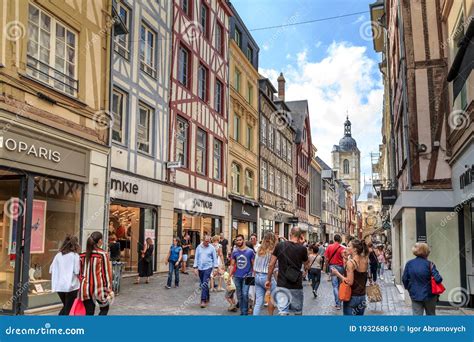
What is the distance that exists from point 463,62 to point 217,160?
15419 mm

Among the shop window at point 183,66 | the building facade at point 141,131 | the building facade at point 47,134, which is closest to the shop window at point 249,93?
the shop window at point 183,66

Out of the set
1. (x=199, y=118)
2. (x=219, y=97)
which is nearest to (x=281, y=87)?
(x=219, y=97)

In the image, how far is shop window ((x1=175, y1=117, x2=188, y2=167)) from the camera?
66.9 feet

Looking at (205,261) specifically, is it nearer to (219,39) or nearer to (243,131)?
(219,39)

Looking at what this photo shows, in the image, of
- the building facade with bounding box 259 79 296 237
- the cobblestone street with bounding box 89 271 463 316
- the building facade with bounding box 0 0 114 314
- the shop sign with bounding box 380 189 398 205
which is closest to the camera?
the building facade with bounding box 0 0 114 314

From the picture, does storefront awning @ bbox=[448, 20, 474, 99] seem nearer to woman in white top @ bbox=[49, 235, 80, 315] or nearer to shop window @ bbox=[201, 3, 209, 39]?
woman in white top @ bbox=[49, 235, 80, 315]

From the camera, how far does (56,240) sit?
1152 cm

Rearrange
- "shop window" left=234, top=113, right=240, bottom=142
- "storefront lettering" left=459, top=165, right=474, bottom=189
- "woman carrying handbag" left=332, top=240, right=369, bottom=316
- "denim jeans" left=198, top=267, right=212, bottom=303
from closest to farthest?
1. "woman carrying handbag" left=332, top=240, right=369, bottom=316
2. "storefront lettering" left=459, top=165, right=474, bottom=189
3. "denim jeans" left=198, top=267, right=212, bottom=303
4. "shop window" left=234, top=113, right=240, bottom=142

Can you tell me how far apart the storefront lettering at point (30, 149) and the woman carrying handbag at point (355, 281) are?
6.57 meters

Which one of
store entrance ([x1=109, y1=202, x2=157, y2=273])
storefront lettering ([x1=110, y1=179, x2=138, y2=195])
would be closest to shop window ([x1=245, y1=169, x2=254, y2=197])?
store entrance ([x1=109, y1=202, x2=157, y2=273])

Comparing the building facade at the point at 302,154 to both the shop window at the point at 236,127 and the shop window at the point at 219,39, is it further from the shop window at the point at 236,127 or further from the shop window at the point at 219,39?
the shop window at the point at 219,39

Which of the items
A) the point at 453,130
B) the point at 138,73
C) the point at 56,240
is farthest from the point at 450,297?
the point at 138,73

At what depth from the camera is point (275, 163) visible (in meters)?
36.0

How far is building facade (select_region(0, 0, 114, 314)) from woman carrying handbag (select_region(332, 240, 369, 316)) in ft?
20.7
